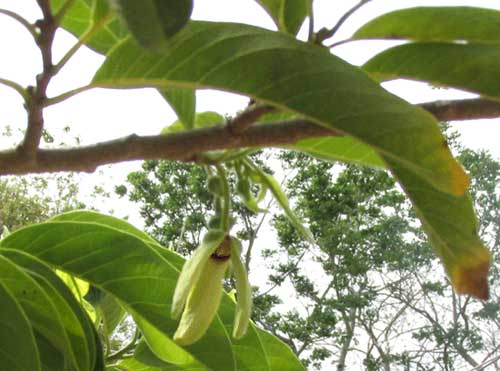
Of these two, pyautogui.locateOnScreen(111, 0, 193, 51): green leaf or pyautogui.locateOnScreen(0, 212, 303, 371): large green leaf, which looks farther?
pyautogui.locateOnScreen(0, 212, 303, 371): large green leaf

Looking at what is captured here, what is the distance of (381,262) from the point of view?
207 inches

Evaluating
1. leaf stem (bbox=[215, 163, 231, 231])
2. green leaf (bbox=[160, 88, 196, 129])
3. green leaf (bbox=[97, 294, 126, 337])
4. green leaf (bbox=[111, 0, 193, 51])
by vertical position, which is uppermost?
green leaf (bbox=[160, 88, 196, 129])

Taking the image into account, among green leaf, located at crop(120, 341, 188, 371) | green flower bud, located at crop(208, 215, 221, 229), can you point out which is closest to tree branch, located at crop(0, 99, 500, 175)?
green flower bud, located at crop(208, 215, 221, 229)

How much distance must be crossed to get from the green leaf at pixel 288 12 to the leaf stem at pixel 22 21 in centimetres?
12

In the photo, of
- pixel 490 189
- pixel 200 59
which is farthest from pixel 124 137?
pixel 490 189

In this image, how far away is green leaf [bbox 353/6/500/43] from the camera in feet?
1.10

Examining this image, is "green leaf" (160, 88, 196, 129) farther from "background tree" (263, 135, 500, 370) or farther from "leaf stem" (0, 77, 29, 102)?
"background tree" (263, 135, 500, 370)

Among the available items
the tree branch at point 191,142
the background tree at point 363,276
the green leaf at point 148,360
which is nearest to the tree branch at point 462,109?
the tree branch at point 191,142

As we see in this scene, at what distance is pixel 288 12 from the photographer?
35cm

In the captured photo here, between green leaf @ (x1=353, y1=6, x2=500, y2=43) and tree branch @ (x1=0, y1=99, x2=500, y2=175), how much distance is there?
45 millimetres

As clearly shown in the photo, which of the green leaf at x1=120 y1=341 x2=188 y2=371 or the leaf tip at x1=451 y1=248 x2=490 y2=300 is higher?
the leaf tip at x1=451 y1=248 x2=490 y2=300

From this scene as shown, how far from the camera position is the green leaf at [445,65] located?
31cm

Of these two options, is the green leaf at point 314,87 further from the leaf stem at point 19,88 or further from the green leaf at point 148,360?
the green leaf at point 148,360

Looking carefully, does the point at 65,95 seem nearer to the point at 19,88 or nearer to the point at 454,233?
the point at 19,88
